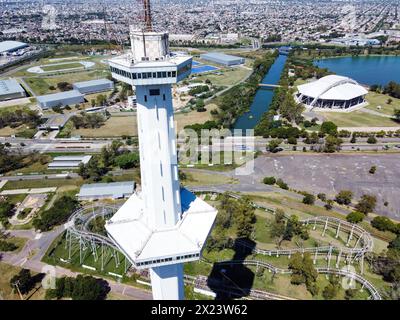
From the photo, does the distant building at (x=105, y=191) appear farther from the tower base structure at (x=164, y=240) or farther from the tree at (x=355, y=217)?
the tree at (x=355, y=217)

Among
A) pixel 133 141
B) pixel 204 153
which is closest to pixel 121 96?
pixel 133 141

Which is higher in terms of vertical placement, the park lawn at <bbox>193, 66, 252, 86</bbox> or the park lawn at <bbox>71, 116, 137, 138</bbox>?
the park lawn at <bbox>193, 66, 252, 86</bbox>

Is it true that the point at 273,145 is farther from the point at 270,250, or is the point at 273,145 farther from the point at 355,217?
the point at 270,250

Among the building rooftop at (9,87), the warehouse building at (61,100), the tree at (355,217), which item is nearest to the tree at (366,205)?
the tree at (355,217)

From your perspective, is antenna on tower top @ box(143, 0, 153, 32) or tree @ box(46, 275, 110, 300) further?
tree @ box(46, 275, 110, 300)

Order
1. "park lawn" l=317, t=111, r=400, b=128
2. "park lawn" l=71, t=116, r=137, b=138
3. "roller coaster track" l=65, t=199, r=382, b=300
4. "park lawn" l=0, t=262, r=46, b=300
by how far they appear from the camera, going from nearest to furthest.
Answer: "roller coaster track" l=65, t=199, r=382, b=300
"park lawn" l=0, t=262, r=46, b=300
"park lawn" l=71, t=116, r=137, b=138
"park lawn" l=317, t=111, r=400, b=128

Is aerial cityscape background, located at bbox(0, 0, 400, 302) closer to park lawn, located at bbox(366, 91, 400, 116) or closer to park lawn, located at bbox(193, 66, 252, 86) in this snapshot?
park lawn, located at bbox(366, 91, 400, 116)

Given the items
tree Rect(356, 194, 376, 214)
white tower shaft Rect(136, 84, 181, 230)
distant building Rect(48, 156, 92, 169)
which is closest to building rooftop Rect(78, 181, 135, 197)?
distant building Rect(48, 156, 92, 169)
